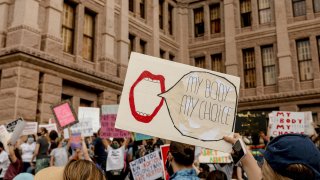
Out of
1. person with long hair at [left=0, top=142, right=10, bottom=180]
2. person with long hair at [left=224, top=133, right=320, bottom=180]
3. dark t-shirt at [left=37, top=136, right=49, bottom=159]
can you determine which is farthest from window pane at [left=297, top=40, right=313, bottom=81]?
person with long hair at [left=224, top=133, right=320, bottom=180]

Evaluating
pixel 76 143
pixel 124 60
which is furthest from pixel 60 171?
pixel 124 60

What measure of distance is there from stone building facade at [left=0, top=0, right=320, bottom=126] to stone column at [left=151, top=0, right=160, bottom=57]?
6cm

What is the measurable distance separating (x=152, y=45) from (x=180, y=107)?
19.5 m

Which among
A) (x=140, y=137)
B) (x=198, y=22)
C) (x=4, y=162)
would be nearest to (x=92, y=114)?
(x=4, y=162)

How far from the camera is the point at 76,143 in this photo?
752 centimetres

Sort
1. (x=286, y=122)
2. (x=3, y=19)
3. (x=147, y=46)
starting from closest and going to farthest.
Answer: (x=286, y=122) < (x=3, y=19) < (x=147, y=46)

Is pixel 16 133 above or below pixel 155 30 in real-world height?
below

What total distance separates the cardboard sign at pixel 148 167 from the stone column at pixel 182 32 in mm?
18467

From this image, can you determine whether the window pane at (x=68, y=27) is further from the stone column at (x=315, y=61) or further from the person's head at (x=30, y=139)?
the stone column at (x=315, y=61)

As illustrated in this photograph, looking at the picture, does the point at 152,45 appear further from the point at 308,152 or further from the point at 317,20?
the point at 308,152

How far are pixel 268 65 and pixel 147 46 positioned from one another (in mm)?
7677

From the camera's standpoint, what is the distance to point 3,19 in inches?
583

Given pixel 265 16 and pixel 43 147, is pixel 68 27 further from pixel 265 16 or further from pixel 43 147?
pixel 265 16

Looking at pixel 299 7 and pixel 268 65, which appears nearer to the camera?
pixel 299 7
